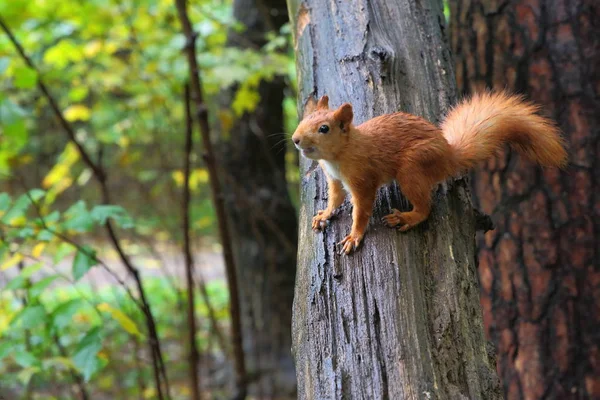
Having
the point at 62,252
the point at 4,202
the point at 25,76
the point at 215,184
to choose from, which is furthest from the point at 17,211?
the point at 215,184

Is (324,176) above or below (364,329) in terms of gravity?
above

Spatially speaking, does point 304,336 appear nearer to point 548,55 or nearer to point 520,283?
point 520,283

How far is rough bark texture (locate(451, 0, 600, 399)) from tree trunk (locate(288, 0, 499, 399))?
77cm

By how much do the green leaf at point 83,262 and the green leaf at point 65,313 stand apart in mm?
84

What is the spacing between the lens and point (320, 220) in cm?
149

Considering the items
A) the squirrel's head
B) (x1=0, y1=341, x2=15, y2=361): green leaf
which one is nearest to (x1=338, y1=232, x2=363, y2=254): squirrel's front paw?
the squirrel's head

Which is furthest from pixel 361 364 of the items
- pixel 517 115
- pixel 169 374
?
pixel 169 374

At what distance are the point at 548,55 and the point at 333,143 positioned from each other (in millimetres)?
1420

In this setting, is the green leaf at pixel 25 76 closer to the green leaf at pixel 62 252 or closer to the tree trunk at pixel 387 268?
the green leaf at pixel 62 252

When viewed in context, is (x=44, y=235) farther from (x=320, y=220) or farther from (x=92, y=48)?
(x=92, y=48)

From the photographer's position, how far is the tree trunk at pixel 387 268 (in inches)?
45.8

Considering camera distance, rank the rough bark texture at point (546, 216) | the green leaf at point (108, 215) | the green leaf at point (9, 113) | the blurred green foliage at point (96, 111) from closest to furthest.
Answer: the green leaf at point (108, 215), the blurred green foliage at point (96, 111), the green leaf at point (9, 113), the rough bark texture at point (546, 216)

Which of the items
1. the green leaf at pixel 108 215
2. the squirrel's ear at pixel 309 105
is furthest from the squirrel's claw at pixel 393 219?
the green leaf at pixel 108 215

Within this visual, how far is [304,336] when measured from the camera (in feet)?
4.17
